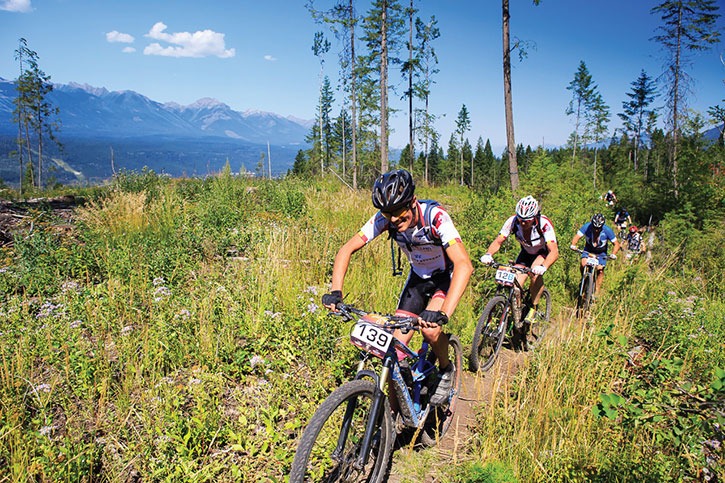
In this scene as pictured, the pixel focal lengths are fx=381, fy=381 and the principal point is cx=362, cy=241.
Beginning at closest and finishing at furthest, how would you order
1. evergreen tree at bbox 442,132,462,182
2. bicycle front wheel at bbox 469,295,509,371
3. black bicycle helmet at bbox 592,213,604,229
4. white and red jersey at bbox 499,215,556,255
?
bicycle front wheel at bbox 469,295,509,371 < white and red jersey at bbox 499,215,556,255 < black bicycle helmet at bbox 592,213,604,229 < evergreen tree at bbox 442,132,462,182

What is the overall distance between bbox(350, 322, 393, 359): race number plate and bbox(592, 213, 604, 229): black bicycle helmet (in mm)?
6893

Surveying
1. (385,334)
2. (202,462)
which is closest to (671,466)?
(385,334)

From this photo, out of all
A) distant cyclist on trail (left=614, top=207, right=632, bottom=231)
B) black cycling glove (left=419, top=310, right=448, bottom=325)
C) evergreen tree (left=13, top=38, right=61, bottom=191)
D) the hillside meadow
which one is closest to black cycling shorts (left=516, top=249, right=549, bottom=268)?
the hillside meadow

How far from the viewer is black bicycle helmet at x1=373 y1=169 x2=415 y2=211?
123 inches

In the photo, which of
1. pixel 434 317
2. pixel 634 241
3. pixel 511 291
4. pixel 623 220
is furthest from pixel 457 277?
pixel 623 220

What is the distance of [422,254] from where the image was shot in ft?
12.1

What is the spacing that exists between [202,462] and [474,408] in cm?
271

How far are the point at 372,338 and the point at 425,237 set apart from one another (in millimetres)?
1176

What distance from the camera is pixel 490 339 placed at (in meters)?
5.28

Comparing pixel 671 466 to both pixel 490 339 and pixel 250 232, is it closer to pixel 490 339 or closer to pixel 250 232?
Answer: pixel 490 339

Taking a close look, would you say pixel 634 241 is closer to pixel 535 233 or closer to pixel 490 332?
pixel 535 233

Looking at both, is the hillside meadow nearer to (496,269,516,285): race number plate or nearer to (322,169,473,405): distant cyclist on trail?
(496,269,516,285): race number plate

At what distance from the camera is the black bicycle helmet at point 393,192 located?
10.2 feet

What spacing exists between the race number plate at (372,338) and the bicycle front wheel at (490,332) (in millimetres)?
2713
